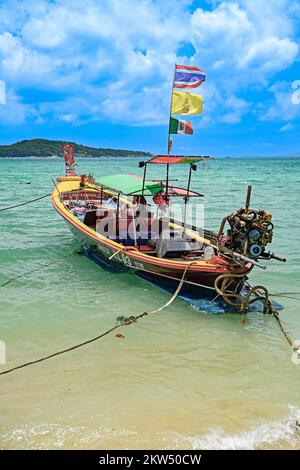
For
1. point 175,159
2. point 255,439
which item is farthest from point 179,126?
point 255,439

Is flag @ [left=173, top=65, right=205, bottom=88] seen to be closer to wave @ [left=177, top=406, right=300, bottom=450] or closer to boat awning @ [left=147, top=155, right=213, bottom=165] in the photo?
boat awning @ [left=147, top=155, right=213, bottom=165]

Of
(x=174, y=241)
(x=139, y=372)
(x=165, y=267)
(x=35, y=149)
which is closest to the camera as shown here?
(x=139, y=372)

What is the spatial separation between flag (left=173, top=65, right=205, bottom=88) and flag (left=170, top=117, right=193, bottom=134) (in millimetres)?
717

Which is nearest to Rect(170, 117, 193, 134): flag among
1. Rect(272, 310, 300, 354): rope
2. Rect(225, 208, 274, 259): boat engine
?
Rect(225, 208, 274, 259): boat engine

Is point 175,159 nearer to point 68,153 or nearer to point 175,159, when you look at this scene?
point 175,159

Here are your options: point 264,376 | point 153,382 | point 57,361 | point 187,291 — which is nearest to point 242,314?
point 187,291

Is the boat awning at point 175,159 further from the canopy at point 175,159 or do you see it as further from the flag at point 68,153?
the flag at point 68,153

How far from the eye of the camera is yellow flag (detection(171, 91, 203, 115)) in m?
8.43

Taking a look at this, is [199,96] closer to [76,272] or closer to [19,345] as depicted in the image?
[76,272]

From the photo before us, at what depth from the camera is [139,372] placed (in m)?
5.41

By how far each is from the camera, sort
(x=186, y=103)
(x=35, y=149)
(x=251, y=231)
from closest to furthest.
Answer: (x=251, y=231) < (x=186, y=103) < (x=35, y=149)

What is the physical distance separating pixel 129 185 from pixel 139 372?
16.0 ft

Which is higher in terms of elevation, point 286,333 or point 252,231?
point 252,231

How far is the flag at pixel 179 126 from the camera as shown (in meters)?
8.64
